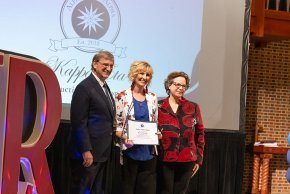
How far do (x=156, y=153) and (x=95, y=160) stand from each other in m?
0.51

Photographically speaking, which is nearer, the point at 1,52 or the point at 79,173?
the point at 1,52

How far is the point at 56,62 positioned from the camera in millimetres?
5004

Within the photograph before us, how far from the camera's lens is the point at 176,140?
4.02 meters

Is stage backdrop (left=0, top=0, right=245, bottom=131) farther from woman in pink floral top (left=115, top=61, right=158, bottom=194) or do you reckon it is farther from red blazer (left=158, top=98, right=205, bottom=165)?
woman in pink floral top (left=115, top=61, right=158, bottom=194)

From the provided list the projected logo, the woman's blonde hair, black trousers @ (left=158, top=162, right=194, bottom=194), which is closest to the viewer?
the woman's blonde hair

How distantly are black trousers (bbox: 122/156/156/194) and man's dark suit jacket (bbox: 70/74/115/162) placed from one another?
0.69 feet

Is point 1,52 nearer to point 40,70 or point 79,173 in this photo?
point 40,70

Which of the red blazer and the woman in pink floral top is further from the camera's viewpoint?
the red blazer

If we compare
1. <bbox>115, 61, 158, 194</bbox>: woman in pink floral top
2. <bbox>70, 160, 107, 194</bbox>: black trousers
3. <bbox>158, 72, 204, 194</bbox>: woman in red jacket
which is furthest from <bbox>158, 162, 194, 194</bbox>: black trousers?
<bbox>70, 160, 107, 194</bbox>: black trousers

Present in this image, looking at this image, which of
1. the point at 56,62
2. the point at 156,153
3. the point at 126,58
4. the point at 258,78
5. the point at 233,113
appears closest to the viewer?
the point at 156,153

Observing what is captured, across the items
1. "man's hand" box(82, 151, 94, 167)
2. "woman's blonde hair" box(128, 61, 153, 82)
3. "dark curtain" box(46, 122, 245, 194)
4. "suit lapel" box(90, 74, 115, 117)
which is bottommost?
"dark curtain" box(46, 122, 245, 194)

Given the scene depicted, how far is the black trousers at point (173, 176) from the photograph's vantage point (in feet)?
13.0

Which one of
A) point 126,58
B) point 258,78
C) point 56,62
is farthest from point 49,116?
point 258,78

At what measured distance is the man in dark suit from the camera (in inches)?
139
